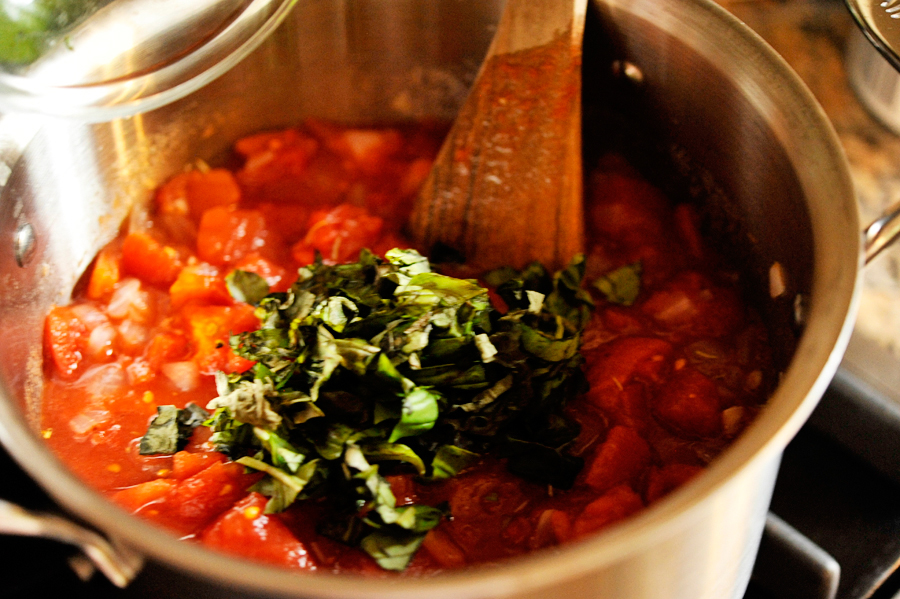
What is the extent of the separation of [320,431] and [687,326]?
873 millimetres

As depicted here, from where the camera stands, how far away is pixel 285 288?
1.92m

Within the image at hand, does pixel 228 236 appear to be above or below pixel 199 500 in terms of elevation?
above

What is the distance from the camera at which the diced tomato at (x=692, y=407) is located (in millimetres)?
1582

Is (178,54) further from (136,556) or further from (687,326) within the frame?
(687,326)

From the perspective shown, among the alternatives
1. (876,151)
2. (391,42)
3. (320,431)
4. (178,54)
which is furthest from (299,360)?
(876,151)

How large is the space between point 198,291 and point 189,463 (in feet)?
1.60

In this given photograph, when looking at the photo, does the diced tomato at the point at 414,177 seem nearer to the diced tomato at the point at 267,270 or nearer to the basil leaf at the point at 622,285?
the diced tomato at the point at 267,270

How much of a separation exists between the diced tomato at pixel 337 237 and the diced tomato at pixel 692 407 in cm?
83

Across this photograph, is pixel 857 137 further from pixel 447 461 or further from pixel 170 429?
pixel 170 429

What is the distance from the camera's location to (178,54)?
5.59 feet

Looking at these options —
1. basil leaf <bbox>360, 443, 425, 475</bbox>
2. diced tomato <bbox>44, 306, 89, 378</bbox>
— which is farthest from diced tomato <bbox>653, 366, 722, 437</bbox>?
diced tomato <bbox>44, 306, 89, 378</bbox>

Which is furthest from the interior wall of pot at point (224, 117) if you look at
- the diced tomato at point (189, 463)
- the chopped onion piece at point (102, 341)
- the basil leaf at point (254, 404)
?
the basil leaf at point (254, 404)

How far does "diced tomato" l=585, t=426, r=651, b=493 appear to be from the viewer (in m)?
1.48

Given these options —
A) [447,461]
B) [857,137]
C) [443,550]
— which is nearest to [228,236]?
[447,461]
